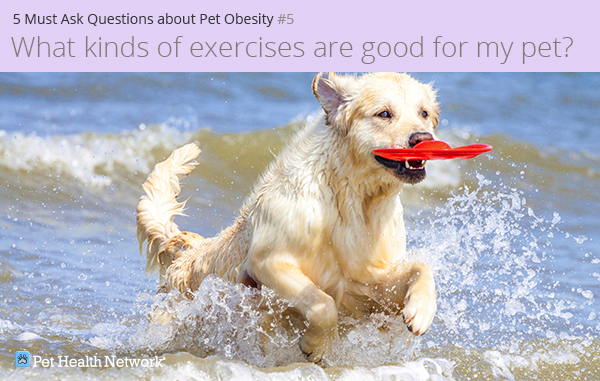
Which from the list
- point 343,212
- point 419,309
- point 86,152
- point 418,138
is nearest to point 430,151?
point 418,138

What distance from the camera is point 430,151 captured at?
12.1ft

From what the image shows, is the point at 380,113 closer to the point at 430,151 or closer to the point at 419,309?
the point at 430,151

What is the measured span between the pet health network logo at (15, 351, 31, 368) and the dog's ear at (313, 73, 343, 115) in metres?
2.38

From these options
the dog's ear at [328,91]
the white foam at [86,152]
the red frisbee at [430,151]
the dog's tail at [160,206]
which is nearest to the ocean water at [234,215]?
the white foam at [86,152]

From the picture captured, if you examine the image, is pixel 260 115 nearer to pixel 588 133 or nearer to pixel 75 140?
pixel 75 140

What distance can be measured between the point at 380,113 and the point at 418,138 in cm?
33

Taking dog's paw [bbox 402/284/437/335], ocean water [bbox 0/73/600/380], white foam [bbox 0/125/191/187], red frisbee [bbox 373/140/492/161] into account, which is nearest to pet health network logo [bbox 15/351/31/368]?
ocean water [bbox 0/73/600/380]

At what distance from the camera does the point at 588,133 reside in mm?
12930

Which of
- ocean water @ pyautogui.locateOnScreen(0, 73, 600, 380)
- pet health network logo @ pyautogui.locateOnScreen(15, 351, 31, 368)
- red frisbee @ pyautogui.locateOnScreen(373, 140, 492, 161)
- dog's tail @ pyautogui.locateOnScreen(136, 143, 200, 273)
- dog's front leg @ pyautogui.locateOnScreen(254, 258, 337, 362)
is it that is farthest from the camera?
dog's tail @ pyautogui.locateOnScreen(136, 143, 200, 273)

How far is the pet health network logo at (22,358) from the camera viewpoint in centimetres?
424

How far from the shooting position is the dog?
157 inches

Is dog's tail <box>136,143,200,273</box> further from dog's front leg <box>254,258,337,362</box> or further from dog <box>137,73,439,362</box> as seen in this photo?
dog's front leg <box>254,258,337,362</box>

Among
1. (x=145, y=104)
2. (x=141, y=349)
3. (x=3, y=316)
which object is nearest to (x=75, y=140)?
(x=145, y=104)

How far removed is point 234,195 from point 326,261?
18.5ft
